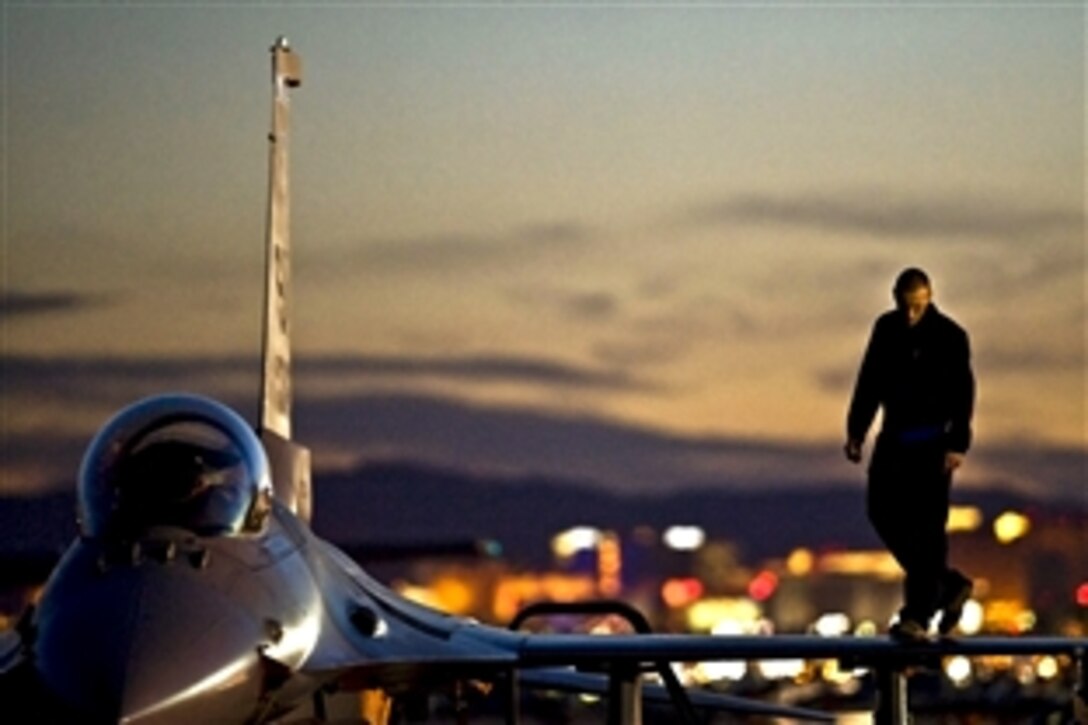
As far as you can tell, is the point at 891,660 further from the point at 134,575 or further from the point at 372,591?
the point at 134,575

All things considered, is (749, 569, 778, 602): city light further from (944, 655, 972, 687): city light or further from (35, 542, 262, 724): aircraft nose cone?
(35, 542, 262, 724): aircraft nose cone

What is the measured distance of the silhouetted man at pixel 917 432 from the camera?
17.1 meters

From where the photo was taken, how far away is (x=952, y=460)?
17.1 meters

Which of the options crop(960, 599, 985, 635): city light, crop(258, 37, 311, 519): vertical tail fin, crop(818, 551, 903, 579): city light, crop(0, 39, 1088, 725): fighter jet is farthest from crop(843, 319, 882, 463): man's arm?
crop(960, 599, 985, 635): city light

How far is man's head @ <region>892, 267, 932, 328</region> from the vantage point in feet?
55.6

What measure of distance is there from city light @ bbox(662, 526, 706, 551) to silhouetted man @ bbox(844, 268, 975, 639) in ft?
114

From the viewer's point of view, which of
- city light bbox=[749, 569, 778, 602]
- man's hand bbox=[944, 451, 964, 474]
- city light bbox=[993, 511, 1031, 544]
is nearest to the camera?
man's hand bbox=[944, 451, 964, 474]

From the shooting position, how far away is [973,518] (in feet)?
213

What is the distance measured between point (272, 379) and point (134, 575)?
915 cm

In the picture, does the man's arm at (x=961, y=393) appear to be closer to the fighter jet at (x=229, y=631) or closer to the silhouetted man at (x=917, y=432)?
the silhouetted man at (x=917, y=432)

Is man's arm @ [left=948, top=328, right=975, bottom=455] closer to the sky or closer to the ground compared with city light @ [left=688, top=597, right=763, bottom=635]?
closer to the sky

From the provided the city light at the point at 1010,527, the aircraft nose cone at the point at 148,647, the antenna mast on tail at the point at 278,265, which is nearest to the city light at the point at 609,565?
the city light at the point at 1010,527

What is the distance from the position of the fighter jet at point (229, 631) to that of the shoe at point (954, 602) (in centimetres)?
16

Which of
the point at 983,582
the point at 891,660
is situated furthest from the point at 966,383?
the point at 983,582
